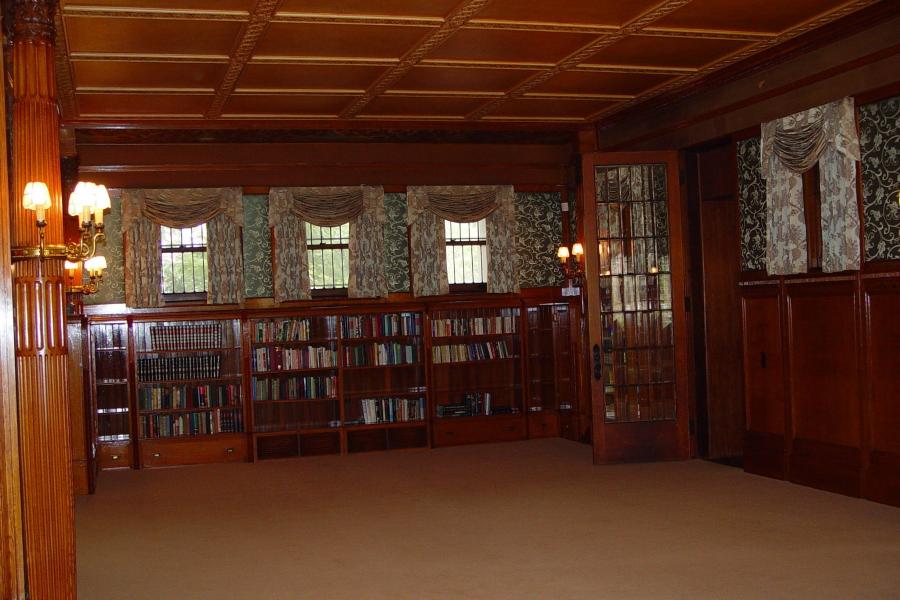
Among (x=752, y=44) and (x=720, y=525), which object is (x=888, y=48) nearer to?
(x=752, y=44)

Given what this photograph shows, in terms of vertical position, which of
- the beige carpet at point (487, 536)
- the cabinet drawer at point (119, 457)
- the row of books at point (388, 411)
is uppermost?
the row of books at point (388, 411)

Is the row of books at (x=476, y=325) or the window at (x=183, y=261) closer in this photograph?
the window at (x=183, y=261)

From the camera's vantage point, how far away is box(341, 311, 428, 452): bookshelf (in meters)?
12.3

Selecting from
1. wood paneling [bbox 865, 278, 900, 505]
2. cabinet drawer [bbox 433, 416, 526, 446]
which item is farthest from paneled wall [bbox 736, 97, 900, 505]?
cabinet drawer [bbox 433, 416, 526, 446]

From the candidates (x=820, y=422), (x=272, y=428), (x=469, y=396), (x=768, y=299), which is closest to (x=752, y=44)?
(x=768, y=299)

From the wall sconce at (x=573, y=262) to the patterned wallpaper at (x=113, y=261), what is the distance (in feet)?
17.5

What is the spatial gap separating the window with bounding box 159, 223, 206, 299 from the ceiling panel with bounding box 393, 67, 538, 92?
3.78 metres

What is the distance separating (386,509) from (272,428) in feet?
13.0

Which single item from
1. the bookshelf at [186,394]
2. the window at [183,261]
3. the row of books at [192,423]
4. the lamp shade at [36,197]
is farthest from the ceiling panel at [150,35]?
the row of books at [192,423]

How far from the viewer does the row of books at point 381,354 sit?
12266 mm

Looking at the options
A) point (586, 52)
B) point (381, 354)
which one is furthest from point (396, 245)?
point (586, 52)

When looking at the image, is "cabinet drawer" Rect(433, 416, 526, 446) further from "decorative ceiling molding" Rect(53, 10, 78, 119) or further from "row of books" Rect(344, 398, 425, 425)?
"decorative ceiling molding" Rect(53, 10, 78, 119)

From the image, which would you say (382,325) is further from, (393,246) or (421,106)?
(421,106)

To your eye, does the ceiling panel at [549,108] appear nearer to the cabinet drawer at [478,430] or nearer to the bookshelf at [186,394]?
the cabinet drawer at [478,430]
